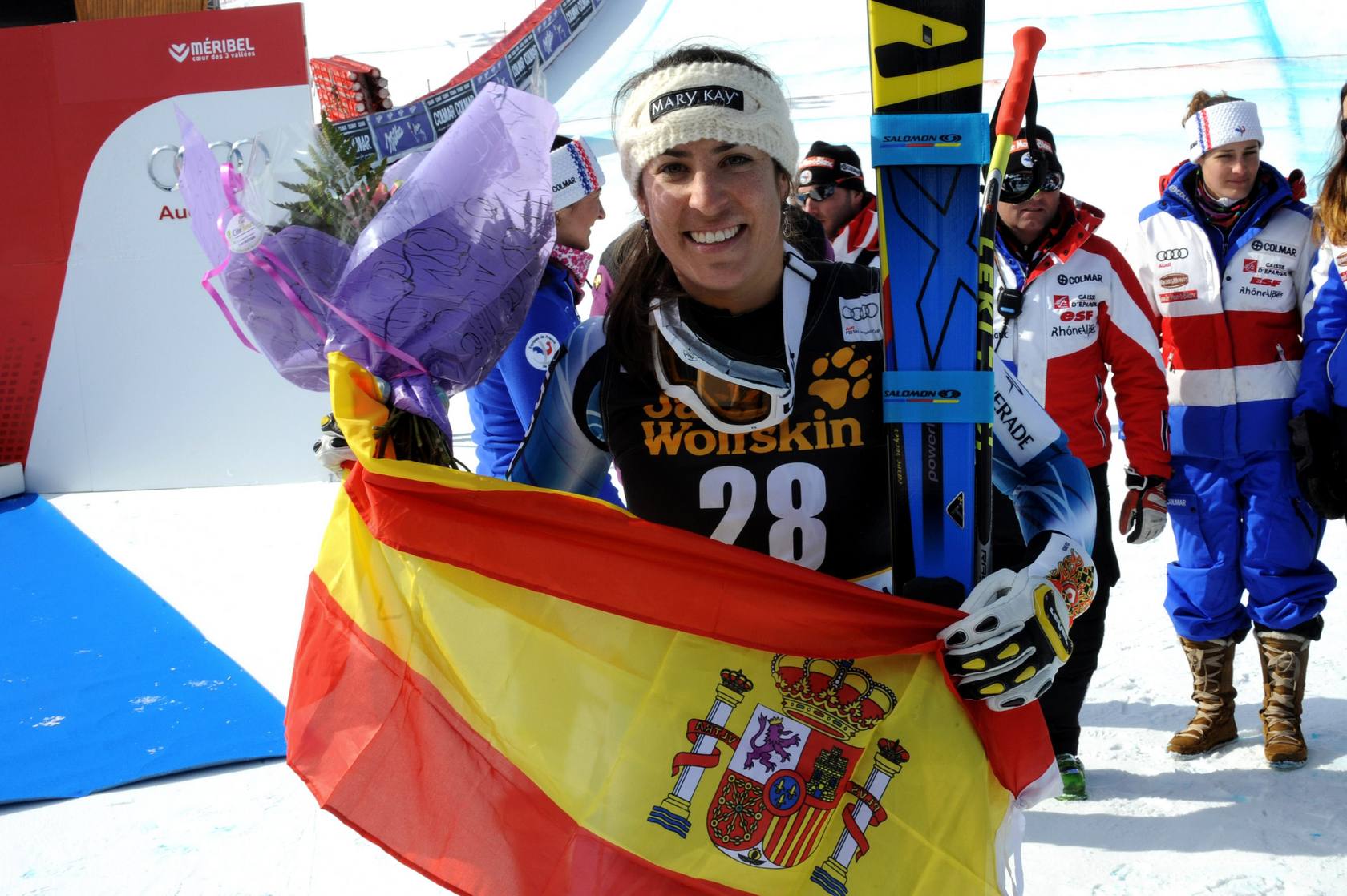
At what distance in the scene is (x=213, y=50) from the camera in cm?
813

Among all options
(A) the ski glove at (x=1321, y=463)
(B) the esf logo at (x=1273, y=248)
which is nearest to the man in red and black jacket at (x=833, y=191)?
(B) the esf logo at (x=1273, y=248)

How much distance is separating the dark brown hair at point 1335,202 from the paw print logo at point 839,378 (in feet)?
8.85

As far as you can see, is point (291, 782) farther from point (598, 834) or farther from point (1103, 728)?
point (1103, 728)

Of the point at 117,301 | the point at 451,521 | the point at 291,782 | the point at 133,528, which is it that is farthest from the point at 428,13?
the point at 451,521

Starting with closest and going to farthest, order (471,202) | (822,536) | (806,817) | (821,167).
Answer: (806,817) → (822,536) → (471,202) → (821,167)

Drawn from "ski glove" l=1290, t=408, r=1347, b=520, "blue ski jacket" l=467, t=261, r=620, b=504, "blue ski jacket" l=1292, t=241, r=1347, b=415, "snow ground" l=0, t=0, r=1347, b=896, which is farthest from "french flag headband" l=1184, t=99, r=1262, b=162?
"blue ski jacket" l=467, t=261, r=620, b=504

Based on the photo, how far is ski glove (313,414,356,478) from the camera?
7.45 ft

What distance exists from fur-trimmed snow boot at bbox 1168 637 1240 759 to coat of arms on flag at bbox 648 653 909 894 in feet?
8.80

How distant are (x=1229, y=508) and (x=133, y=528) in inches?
255

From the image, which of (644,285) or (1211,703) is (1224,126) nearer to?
(1211,703)

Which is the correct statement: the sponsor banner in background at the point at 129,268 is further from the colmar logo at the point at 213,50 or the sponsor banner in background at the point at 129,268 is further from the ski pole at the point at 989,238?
the ski pole at the point at 989,238

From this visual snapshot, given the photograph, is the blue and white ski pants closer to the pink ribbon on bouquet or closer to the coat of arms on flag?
the coat of arms on flag

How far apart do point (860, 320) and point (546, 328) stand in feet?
6.01

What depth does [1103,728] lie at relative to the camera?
14.2ft
